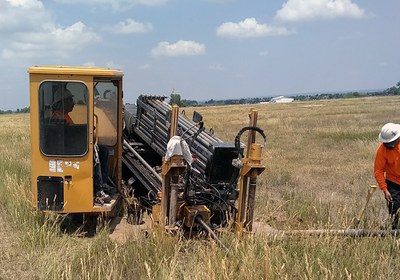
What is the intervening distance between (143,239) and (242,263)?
1602mm

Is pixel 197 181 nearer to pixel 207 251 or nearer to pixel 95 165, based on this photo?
pixel 95 165

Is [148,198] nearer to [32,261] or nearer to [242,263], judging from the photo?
[32,261]

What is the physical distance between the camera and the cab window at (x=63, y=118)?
23.7 ft

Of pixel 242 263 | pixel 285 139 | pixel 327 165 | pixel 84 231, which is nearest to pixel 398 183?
pixel 242 263

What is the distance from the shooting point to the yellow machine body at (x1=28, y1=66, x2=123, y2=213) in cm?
719

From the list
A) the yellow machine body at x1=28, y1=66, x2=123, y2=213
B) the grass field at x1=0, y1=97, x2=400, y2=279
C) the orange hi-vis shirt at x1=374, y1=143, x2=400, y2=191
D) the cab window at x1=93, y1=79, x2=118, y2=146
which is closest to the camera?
the grass field at x1=0, y1=97, x2=400, y2=279

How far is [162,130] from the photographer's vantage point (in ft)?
30.7

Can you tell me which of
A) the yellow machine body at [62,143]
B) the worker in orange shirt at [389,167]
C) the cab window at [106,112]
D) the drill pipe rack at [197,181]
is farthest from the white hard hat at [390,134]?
the cab window at [106,112]

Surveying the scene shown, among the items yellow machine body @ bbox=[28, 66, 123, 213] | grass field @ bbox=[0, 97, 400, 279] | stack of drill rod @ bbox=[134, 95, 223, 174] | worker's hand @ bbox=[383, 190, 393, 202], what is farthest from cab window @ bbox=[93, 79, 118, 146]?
worker's hand @ bbox=[383, 190, 393, 202]

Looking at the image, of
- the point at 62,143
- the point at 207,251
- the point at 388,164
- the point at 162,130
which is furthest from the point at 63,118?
the point at 388,164

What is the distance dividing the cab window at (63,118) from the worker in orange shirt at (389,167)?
4.46 metres

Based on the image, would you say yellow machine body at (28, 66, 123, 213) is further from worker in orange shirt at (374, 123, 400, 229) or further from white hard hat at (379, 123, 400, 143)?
white hard hat at (379, 123, 400, 143)

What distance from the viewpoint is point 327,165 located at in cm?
1500

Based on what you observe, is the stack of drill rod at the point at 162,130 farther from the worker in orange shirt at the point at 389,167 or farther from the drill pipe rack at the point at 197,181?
the worker in orange shirt at the point at 389,167
